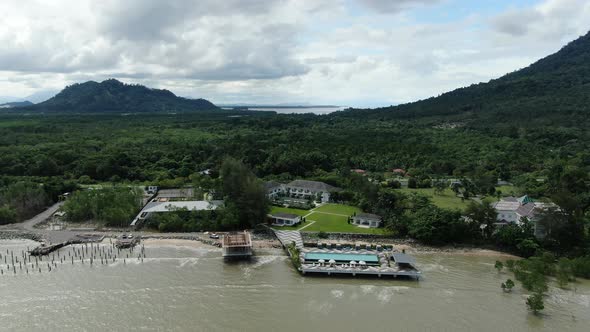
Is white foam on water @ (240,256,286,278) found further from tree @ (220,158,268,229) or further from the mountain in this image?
the mountain

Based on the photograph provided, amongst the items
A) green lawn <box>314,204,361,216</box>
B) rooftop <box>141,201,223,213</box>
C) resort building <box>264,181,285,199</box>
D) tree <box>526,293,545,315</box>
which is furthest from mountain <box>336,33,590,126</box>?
rooftop <box>141,201,223,213</box>

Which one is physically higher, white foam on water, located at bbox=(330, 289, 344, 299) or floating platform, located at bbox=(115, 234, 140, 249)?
floating platform, located at bbox=(115, 234, 140, 249)

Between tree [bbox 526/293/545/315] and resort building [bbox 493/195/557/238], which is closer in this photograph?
tree [bbox 526/293/545/315]

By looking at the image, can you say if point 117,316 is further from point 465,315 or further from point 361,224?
point 361,224

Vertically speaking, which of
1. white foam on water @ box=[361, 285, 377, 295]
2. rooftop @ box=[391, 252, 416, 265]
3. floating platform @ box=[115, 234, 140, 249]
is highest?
rooftop @ box=[391, 252, 416, 265]

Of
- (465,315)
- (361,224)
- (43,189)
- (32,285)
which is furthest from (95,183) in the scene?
(465,315)

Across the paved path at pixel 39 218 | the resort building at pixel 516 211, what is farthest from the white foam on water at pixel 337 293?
the paved path at pixel 39 218

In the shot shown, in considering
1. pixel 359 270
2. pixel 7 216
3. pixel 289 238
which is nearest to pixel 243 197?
pixel 289 238

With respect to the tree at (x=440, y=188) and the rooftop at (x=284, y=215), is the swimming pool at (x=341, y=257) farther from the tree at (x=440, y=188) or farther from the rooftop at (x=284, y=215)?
the tree at (x=440, y=188)
